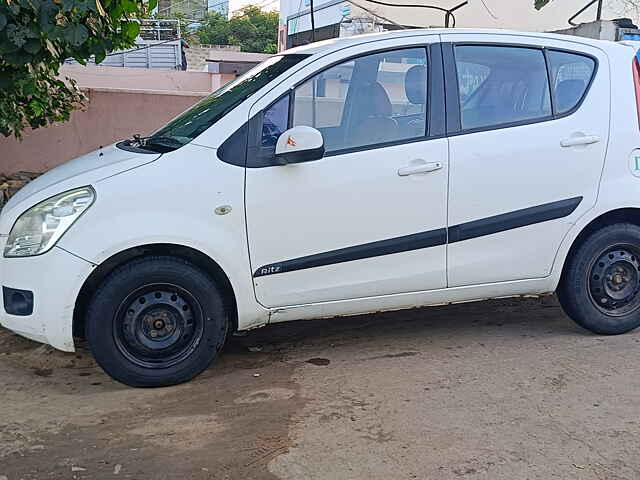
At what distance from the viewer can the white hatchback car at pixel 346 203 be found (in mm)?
3947

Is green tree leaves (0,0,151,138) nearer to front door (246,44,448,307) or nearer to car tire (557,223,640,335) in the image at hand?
front door (246,44,448,307)

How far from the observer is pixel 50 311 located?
3.88 metres

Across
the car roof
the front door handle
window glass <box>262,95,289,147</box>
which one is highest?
the car roof

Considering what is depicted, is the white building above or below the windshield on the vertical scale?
above

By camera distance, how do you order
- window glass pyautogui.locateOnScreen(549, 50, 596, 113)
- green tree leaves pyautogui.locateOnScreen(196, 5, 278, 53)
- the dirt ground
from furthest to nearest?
green tree leaves pyautogui.locateOnScreen(196, 5, 278, 53)
window glass pyautogui.locateOnScreen(549, 50, 596, 113)
the dirt ground

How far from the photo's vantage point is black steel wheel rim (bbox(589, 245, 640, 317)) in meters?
4.79

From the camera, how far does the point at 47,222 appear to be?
3934 mm

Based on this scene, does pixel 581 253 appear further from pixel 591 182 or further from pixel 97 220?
pixel 97 220

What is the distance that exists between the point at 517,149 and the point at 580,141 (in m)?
0.44

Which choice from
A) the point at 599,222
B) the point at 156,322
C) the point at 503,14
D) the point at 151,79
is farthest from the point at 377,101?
the point at 151,79

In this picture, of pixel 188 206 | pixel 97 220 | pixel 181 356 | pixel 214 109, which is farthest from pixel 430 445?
pixel 214 109

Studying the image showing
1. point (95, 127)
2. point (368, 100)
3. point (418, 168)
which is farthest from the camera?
point (95, 127)

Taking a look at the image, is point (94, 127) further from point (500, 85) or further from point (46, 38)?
point (500, 85)

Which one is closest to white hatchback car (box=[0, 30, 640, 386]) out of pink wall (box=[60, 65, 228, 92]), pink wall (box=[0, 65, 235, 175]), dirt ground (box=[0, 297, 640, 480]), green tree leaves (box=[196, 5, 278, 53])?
dirt ground (box=[0, 297, 640, 480])
